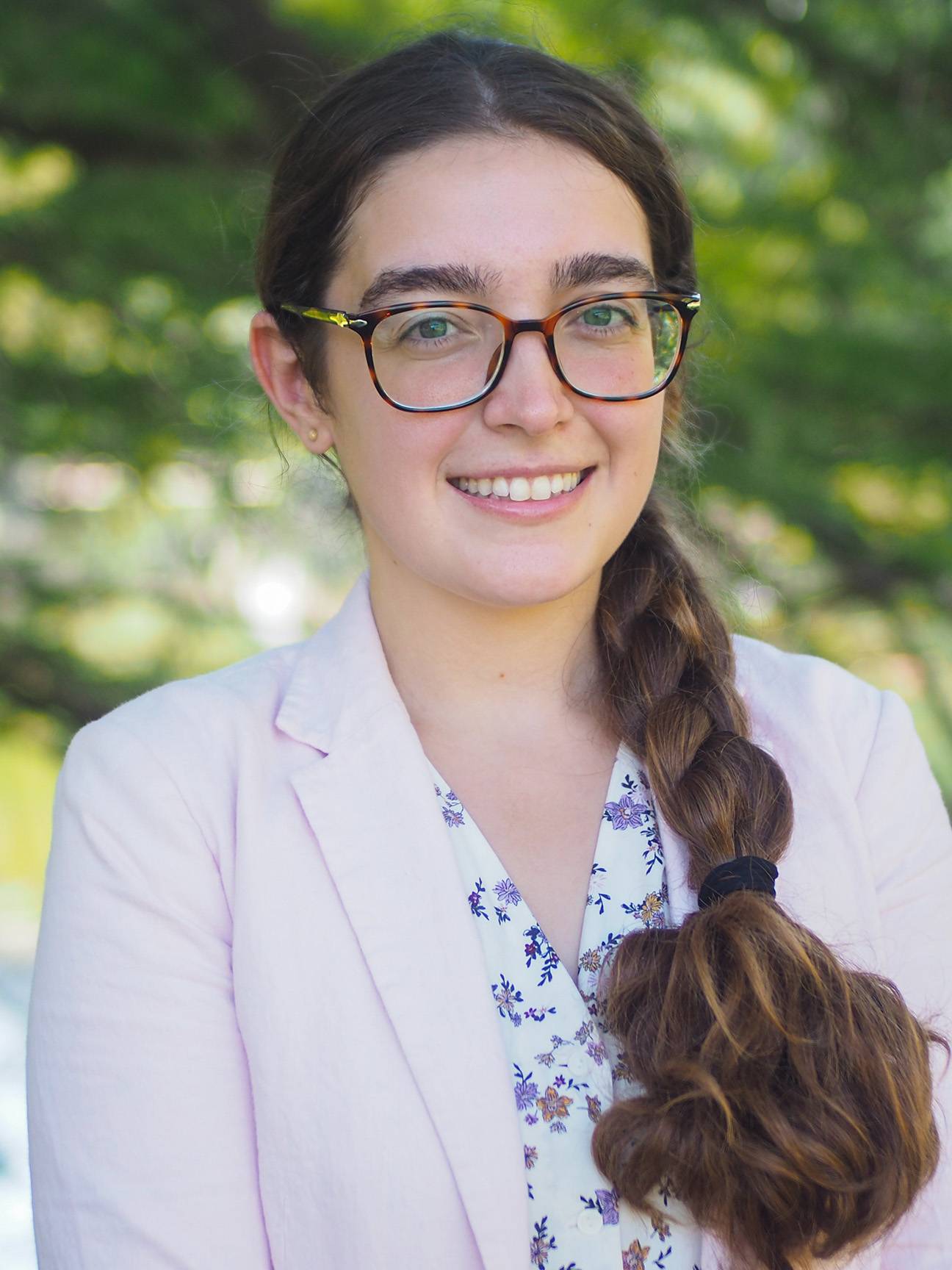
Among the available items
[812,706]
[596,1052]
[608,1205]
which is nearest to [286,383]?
[812,706]

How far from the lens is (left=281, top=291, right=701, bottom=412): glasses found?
4.21 feet

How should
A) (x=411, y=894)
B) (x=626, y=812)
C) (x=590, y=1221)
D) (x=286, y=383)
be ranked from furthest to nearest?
(x=286, y=383) < (x=626, y=812) < (x=411, y=894) < (x=590, y=1221)

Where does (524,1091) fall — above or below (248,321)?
below

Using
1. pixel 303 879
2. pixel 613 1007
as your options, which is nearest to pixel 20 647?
pixel 303 879

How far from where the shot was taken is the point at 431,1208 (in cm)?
116

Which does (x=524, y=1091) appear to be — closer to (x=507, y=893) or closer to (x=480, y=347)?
(x=507, y=893)

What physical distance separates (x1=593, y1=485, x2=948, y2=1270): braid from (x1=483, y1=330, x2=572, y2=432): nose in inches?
17.0

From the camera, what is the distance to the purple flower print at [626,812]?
55.4 inches

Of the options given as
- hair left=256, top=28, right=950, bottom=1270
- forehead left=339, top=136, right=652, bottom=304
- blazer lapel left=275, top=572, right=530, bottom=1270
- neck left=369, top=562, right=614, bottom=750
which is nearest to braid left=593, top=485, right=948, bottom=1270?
hair left=256, top=28, right=950, bottom=1270

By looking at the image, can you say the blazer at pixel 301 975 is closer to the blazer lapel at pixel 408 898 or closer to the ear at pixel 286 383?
the blazer lapel at pixel 408 898

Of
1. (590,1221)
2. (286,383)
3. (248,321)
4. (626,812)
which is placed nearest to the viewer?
(590,1221)

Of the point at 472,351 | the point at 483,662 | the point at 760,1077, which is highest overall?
the point at 472,351

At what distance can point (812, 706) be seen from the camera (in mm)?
1464

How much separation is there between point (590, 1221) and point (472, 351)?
85cm
